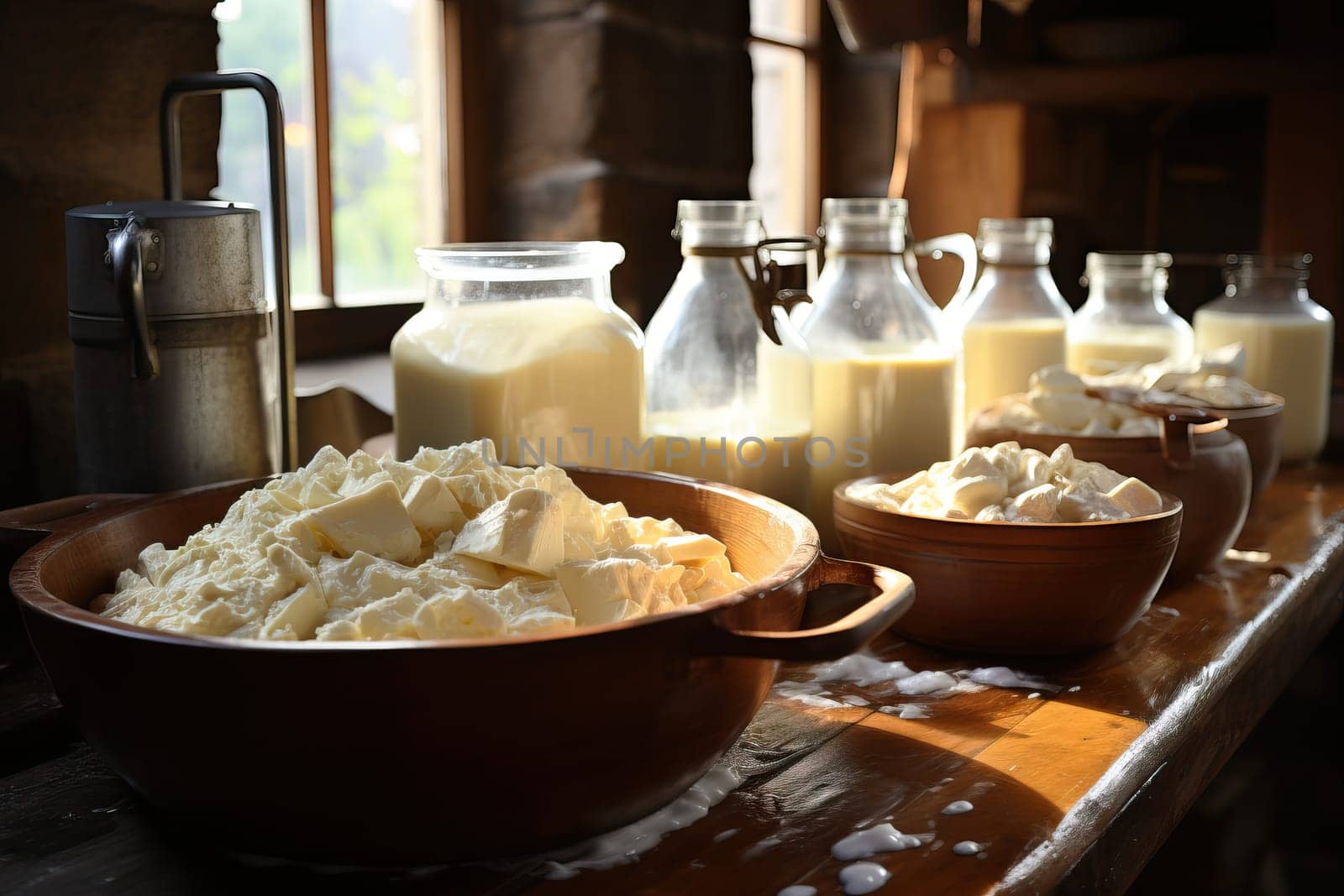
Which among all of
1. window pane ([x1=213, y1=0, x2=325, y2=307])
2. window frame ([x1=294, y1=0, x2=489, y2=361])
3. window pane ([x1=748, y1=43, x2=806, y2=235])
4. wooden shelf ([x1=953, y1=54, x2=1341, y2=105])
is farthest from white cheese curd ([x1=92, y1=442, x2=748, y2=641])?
window pane ([x1=748, y1=43, x2=806, y2=235])

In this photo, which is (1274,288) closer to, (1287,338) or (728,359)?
(1287,338)

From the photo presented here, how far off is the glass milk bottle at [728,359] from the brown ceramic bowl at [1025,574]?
0.19 meters

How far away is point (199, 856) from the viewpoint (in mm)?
544

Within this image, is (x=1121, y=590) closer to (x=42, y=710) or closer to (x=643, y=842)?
(x=643, y=842)

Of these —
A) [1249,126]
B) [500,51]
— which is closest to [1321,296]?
[1249,126]

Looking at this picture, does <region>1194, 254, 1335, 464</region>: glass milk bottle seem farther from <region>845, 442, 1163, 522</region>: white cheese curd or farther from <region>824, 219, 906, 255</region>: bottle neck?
<region>845, 442, 1163, 522</region>: white cheese curd

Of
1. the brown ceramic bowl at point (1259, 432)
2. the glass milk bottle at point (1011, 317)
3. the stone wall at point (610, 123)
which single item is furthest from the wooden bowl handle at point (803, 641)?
the stone wall at point (610, 123)

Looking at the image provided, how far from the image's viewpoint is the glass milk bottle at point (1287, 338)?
1.55 meters

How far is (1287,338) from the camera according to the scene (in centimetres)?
155

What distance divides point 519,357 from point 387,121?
1.05m

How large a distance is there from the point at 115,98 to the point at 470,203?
2.01ft

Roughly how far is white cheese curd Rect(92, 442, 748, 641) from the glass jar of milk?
20 centimetres

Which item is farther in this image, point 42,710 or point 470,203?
point 470,203

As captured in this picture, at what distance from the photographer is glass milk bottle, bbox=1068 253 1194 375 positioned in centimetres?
150
